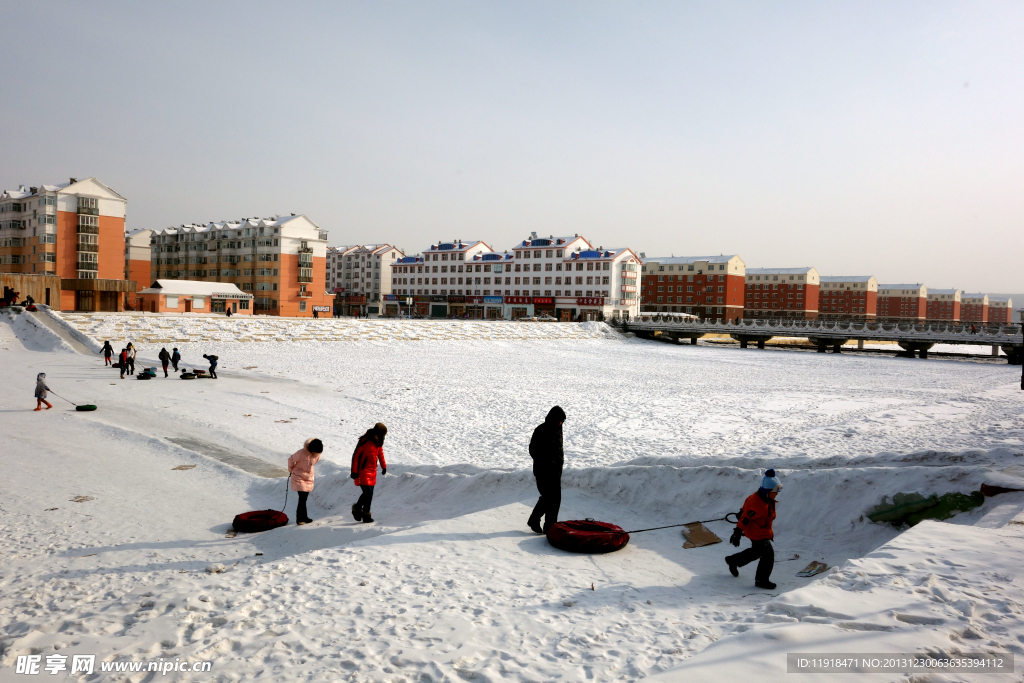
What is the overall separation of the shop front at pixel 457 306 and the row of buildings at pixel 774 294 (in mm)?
38711

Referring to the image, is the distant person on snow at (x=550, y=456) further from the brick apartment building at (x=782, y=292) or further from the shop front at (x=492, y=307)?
the brick apartment building at (x=782, y=292)

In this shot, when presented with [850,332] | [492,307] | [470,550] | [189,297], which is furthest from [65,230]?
[850,332]

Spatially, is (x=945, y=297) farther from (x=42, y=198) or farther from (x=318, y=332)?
(x=42, y=198)

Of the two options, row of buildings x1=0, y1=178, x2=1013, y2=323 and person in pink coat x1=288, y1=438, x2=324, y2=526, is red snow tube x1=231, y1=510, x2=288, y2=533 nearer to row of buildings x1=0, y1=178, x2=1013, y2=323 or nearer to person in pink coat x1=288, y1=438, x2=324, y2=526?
person in pink coat x1=288, y1=438, x2=324, y2=526

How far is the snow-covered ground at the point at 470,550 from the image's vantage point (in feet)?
18.7

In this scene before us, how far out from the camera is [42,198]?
215ft

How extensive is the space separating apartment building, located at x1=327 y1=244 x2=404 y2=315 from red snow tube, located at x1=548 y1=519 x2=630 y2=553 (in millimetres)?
118467

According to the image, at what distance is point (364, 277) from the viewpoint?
128 m

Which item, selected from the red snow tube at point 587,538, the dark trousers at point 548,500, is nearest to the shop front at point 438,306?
the dark trousers at point 548,500

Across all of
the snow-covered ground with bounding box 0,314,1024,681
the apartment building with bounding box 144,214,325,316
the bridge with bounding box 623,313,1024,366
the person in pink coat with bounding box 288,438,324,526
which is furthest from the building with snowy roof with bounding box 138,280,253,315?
the person in pink coat with bounding box 288,438,324,526

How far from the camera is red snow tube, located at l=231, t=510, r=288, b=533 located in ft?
31.4

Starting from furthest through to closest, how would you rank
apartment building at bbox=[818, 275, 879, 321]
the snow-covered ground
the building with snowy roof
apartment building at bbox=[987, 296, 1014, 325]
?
1. apartment building at bbox=[987, 296, 1014, 325]
2. apartment building at bbox=[818, 275, 879, 321]
3. the building with snowy roof
4. the snow-covered ground

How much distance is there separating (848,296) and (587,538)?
158 metres

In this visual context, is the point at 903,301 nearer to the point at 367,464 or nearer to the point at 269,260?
the point at 269,260
